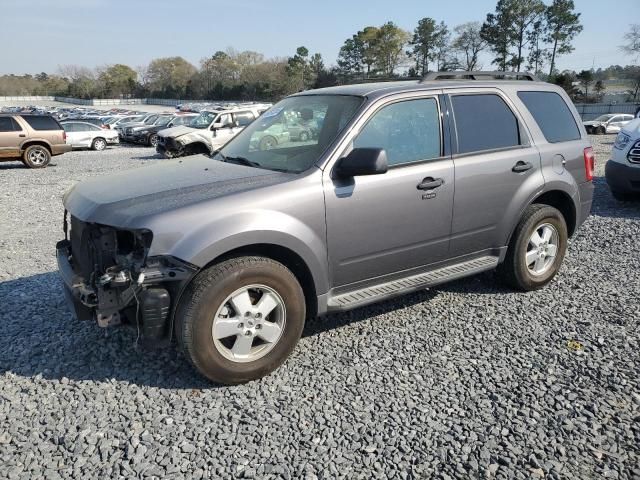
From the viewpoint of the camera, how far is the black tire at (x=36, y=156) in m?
16.0

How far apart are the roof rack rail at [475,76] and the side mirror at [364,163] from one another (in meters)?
1.25

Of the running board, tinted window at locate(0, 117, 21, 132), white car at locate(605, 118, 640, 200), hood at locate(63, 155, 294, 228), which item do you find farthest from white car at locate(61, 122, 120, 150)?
the running board

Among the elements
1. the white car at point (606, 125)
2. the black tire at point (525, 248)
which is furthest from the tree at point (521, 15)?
the black tire at point (525, 248)

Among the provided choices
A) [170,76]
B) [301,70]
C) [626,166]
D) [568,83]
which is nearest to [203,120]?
[626,166]

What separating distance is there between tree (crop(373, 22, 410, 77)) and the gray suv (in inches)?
3431

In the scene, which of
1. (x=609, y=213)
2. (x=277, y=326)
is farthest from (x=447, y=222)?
(x=609, y=213)

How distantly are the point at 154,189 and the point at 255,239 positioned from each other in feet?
2.67

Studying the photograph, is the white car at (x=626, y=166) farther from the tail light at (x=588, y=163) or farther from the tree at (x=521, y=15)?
the tree at (x=521, y=15)

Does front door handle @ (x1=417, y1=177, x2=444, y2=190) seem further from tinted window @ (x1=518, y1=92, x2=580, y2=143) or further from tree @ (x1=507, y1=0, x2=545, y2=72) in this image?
tree @ (x1=507, y1=0, x2=545, y2=72)

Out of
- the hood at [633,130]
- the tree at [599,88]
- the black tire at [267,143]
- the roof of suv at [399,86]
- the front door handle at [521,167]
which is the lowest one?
the tree at [599,88]

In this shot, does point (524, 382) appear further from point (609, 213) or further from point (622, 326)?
point (609, 213)

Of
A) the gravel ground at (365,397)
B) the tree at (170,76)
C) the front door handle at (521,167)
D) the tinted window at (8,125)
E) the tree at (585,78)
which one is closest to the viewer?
the gravel ground at (365,397)

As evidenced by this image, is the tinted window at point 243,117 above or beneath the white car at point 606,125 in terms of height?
above

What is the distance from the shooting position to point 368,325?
4.18 meters
